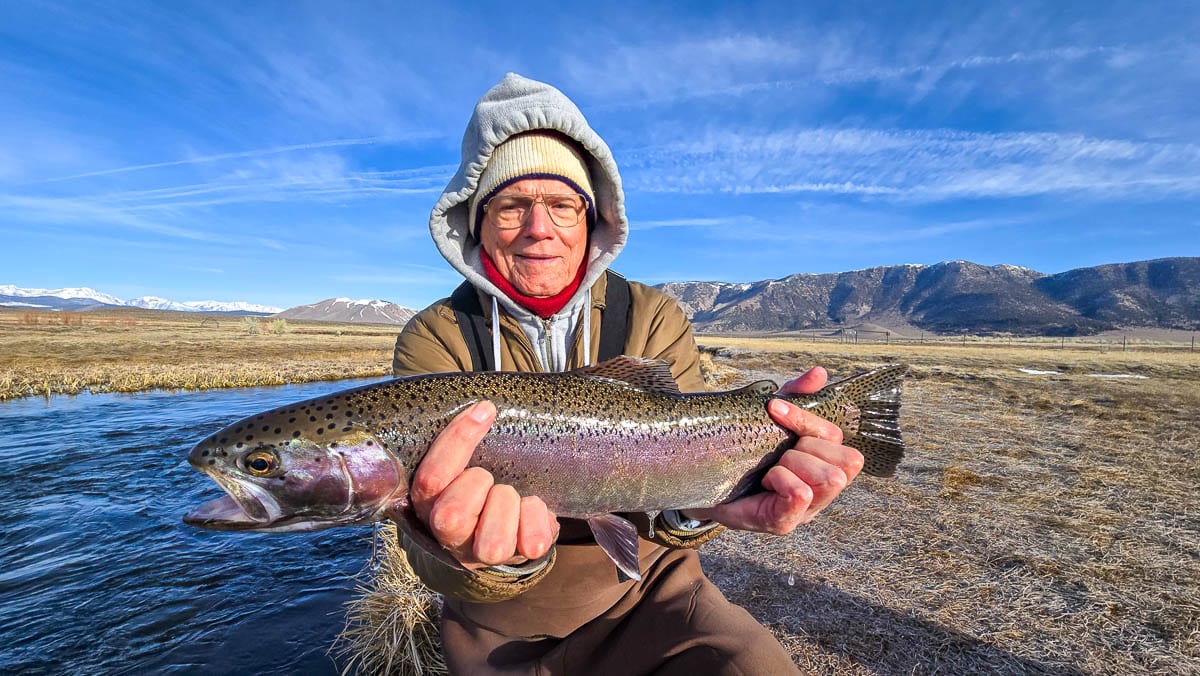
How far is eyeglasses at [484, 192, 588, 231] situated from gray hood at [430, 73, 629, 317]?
0.23 m

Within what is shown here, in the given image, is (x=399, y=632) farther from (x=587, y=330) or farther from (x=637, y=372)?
(x=637, y=372)

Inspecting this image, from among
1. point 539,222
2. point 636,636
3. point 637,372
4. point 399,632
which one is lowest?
point 399,632

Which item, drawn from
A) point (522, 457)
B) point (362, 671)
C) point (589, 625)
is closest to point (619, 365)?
point (522, 457)

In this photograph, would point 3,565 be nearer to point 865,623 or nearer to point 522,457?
point 522,457

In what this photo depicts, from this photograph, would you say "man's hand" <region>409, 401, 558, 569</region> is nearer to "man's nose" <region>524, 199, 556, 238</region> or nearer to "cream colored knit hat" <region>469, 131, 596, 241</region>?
"man's nose" <region>524, 199, 556, 238</region>

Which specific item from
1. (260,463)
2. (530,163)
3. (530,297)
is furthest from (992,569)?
(260,463)

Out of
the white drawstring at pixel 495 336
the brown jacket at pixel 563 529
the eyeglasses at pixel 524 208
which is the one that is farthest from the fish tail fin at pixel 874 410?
the white drawstring at pixel 495 336

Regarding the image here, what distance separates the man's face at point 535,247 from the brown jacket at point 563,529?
0.27 metres

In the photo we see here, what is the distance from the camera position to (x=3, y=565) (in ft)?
26.6

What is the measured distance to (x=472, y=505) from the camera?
8.02 feet

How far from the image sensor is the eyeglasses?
3.42 metres

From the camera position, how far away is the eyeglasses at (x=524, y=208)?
3.42 m

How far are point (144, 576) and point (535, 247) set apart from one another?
8.66 meters

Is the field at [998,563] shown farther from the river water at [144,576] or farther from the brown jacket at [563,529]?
the river water at [144,576]
